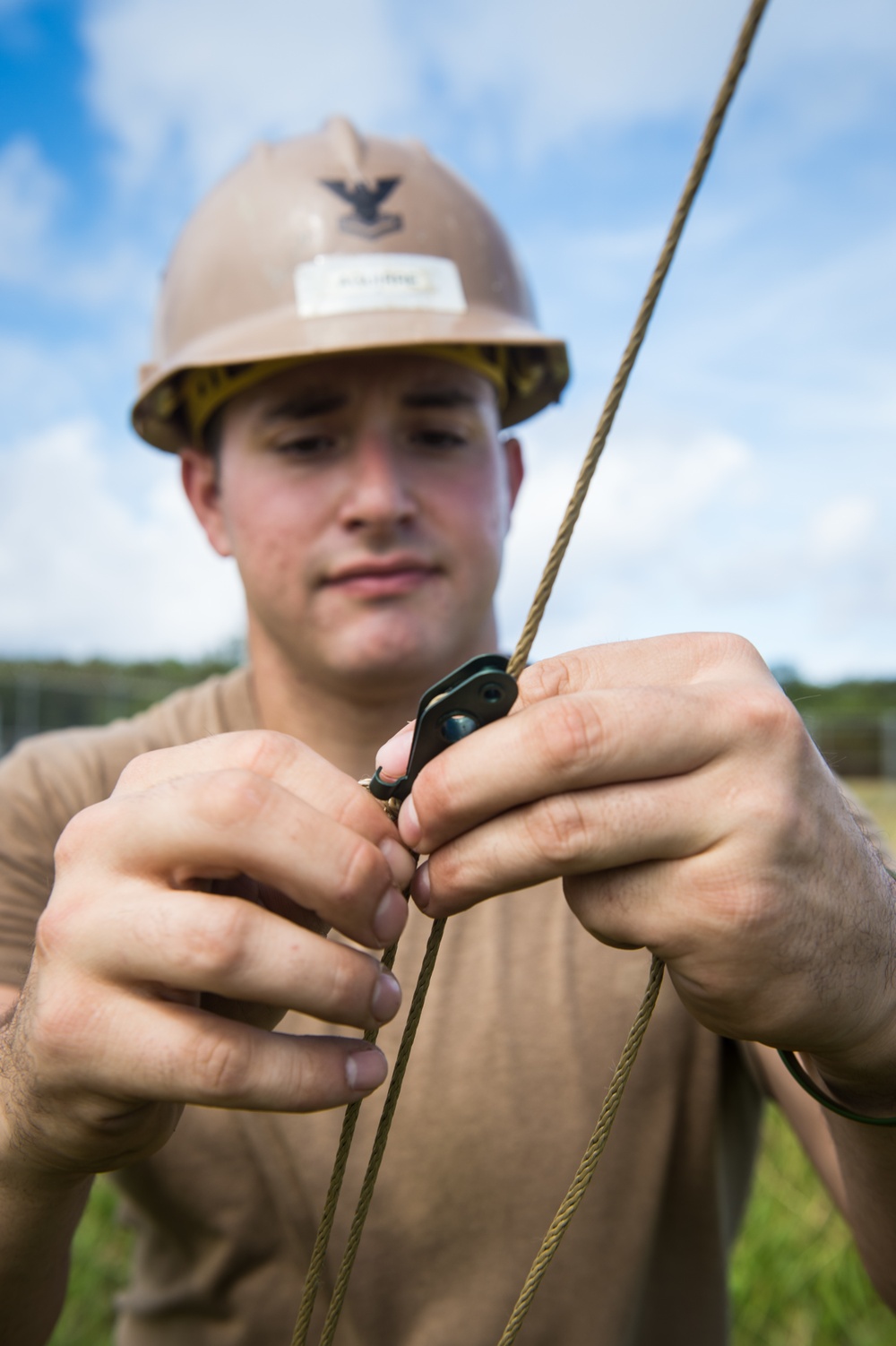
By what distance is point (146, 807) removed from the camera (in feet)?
3.10

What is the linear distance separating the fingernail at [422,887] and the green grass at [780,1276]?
2.82m

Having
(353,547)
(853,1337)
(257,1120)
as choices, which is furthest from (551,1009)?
(853,1337)

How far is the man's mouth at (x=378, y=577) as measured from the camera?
2.14 m

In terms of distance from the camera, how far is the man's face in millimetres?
2148

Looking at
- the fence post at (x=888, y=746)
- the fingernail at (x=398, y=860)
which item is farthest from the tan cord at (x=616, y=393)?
the fence post at (x=888, y=746)

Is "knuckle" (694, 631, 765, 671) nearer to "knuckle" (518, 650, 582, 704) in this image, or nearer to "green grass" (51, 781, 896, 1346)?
"knuckle" (518, 650, 582, 704)

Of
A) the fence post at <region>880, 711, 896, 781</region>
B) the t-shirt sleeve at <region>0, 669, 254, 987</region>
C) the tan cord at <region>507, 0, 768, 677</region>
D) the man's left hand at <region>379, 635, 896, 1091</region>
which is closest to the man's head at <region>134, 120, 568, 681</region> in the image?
the t-shirt sleeve at <region>0, 669, 254, 987</region>

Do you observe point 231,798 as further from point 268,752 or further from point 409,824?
point 409,824

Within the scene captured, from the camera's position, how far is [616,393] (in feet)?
3.44

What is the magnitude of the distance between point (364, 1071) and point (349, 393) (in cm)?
166

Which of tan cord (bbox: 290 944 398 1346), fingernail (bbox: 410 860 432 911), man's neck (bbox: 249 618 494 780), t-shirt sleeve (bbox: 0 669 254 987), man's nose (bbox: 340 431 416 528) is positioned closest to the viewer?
fingernail (bbox: 410 860 432 911)

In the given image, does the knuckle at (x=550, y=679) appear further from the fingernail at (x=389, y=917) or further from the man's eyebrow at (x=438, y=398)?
the man's eyebrow at (x=438, y=398)

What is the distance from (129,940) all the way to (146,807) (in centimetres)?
13

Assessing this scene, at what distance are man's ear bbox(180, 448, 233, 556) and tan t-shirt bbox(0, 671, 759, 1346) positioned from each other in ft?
2.58
